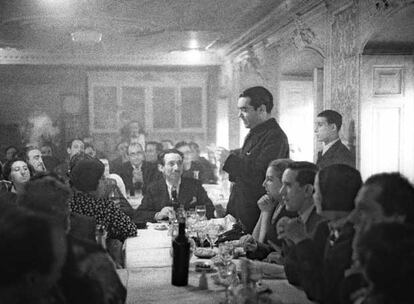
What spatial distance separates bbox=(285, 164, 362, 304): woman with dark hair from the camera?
5.16 feet

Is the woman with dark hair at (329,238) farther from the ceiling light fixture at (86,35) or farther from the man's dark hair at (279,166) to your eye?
the ceiling light fixture at (86,35)

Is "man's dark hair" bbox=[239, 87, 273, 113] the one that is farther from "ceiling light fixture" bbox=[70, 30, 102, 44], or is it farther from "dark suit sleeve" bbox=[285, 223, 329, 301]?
"ceiling light fixture" bbox=[70, 30, 102, 44]

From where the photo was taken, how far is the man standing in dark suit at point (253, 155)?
3.85 meters

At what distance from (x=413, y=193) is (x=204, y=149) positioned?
9779 millimetres

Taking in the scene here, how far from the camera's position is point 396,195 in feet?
4.41

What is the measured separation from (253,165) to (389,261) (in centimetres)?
279

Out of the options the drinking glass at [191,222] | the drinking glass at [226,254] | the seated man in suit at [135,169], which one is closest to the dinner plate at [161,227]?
the drinking glass at [191,222]

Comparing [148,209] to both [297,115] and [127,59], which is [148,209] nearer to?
[297,115]

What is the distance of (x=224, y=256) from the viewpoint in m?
2.41

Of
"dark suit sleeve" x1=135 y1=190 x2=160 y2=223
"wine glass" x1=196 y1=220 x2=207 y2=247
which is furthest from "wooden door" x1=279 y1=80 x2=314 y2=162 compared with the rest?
"wine glass" x1=196 y1=220 x2=207 y2=247

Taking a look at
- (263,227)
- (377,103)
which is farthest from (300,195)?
(377,103)

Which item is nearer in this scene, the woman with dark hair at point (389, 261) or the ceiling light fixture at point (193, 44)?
the woman with dark hair at point (389, 261)

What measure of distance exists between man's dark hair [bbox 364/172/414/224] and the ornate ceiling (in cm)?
474

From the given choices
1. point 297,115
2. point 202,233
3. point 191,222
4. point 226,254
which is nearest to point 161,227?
point 191,222
